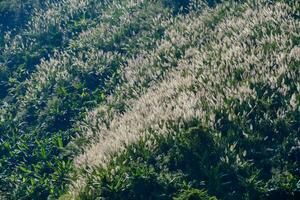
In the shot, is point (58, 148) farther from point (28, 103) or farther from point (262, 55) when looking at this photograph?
point (262, 55)

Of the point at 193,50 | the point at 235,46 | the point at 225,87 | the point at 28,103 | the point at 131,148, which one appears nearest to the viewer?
the point at 131,148

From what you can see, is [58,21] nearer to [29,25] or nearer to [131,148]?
[29,25]

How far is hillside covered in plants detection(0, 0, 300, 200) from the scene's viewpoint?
313 inches

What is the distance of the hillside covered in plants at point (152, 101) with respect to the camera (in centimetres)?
794

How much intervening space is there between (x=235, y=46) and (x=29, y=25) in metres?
9.82

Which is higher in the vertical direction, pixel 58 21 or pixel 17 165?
pixel 58 21

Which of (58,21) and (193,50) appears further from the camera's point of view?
(58,21)

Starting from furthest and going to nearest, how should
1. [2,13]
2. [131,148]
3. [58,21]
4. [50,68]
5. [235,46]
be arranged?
1. [2,13]
2. [58,21]
3. [50,68]
4. [235,46]
5. [131,148]

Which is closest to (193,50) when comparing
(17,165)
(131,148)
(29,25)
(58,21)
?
(131,148)

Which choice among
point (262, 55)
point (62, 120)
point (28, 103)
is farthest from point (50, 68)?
point (262, 55)

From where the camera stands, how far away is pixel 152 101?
407 inches

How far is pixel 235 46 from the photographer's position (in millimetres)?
11148

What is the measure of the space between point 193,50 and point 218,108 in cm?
376

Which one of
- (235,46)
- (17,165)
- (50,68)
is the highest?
(235,46)
